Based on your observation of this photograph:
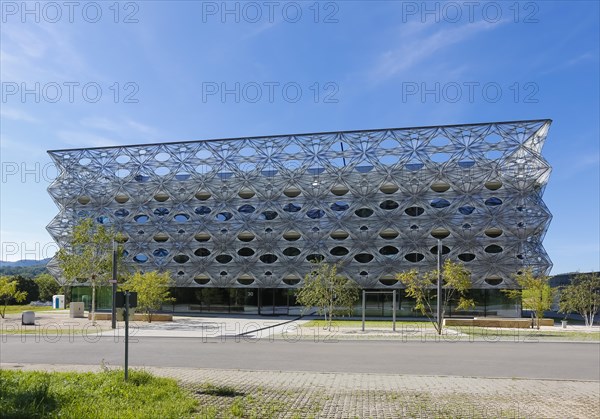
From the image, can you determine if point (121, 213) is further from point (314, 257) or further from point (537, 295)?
point (537, 295)

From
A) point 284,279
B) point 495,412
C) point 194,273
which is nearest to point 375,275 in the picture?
point 284,279

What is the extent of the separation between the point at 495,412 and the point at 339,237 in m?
35.4

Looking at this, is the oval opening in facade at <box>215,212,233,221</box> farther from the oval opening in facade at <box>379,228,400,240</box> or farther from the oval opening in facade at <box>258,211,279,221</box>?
the oval opening in facade at <box>379,228,400,240</box>

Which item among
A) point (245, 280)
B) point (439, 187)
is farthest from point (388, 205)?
point (245, 280)

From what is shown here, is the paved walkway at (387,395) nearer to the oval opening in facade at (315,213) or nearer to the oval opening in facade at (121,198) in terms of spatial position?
the oval opening in facade at (315,213)

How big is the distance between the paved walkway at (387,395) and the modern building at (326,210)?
30302 mm

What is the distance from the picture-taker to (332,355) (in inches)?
689

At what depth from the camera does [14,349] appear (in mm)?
18734

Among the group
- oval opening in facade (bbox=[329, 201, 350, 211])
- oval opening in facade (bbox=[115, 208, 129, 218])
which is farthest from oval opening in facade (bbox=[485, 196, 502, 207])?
oval opening in facade (bbox=[115, 208, 129, 218])

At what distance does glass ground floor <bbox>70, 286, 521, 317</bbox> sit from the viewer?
4175 cm

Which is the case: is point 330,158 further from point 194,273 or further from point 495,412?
point 495,412

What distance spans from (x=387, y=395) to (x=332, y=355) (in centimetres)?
734

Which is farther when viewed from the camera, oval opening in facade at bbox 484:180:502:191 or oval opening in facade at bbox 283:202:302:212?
oval opening in facade at bbox 283:202:302:212

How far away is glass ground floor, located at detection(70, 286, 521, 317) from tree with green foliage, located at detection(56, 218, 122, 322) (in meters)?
10.1
